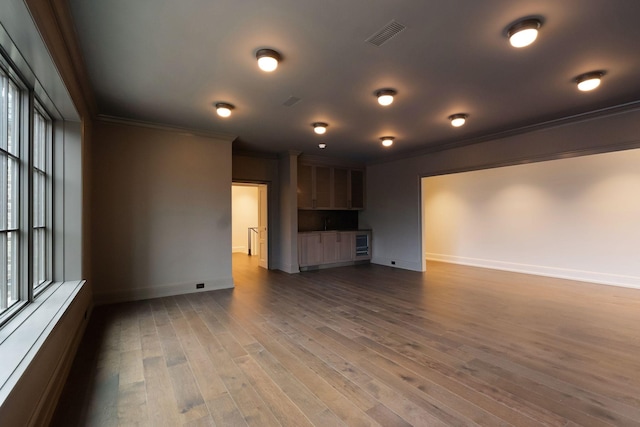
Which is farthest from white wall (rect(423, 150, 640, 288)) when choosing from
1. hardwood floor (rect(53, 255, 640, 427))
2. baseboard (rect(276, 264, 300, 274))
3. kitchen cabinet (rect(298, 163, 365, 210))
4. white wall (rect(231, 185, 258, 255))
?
white wall (rect(231, 185, 258, 255))

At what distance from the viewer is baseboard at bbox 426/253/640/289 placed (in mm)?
5188

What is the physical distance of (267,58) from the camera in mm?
2607

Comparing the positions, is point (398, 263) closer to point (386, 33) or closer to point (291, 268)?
point (291, 268)

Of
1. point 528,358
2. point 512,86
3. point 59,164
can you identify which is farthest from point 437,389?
point 59,164

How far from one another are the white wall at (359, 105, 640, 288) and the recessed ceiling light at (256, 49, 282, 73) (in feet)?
14.5

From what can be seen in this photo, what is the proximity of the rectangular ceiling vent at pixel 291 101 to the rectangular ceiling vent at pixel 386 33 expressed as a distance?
1370mm

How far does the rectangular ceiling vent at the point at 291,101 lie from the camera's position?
3663 millimetres

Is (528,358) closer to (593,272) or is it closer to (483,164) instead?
(483,164)

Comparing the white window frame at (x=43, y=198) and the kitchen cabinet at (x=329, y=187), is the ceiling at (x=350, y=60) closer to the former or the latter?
the white window frame at (x=43, y=198)

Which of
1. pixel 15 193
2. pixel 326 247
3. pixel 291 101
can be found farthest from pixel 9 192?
pixel 326 247

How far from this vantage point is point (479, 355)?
2.65m

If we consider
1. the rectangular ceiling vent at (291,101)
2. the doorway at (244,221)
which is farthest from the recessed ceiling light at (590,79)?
the doorway at (244,221)

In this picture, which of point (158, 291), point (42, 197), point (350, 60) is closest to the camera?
point (350, 60)

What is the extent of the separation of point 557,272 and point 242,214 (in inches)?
352
